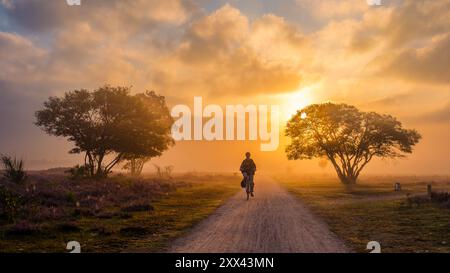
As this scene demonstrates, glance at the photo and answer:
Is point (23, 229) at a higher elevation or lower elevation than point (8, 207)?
lower

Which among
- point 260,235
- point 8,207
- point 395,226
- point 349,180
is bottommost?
point 395,226

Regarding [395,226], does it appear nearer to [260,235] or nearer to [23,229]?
[260,235]

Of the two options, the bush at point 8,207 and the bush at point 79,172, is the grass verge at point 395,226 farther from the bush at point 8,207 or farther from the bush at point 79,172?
the bush at point 79,172

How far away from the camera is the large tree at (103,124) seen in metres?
44.8

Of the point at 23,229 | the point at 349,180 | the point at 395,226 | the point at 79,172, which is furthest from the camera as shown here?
the point at 349,180

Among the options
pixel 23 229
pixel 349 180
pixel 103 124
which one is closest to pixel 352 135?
pixel 349 180

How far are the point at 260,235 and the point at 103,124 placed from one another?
3766 cm

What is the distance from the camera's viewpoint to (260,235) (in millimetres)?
12891

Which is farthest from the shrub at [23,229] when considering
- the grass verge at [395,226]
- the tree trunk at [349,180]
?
the tree trunk at [349,180]

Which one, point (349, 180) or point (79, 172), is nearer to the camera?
point (79, 172)

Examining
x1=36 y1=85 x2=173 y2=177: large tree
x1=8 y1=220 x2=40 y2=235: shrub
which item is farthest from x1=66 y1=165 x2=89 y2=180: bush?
x1=8 y1=220 x2=40 y2=235: shrub
